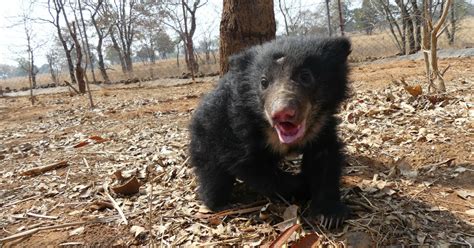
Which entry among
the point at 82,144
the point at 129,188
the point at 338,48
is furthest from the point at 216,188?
the point at 82,144

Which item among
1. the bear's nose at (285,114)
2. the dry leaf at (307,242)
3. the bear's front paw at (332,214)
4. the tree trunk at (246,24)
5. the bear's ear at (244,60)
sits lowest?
the dry leaf at (307,242)

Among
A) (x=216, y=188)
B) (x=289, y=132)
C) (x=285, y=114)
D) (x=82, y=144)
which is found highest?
(x=285, y=114)

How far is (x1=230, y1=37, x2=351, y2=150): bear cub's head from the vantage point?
6.97 ft

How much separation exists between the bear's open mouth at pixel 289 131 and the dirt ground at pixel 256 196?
484 millimetres

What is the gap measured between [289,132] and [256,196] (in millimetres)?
851

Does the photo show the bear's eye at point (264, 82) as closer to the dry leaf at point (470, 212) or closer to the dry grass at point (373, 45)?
the dry leaf at point (470, 212)

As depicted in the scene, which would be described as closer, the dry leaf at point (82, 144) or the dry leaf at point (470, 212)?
the dry leaf at point (470, 212)

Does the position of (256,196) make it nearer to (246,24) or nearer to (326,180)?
(326,180)

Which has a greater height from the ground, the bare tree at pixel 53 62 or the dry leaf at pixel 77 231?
the bare tree at pixel 53 62

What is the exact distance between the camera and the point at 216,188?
2631 mm

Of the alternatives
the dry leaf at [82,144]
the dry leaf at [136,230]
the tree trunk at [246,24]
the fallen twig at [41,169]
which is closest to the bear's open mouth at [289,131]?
→ the dry leaf at [136,230]

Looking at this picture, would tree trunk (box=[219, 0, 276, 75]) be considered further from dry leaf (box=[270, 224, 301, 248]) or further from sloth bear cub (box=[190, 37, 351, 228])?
dry leaf (box=[270, 224, 301, 248])

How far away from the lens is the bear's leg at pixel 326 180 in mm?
2254

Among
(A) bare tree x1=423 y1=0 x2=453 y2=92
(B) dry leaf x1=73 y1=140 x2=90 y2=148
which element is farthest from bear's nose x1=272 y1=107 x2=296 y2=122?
(B) dry leaf x1=73 y1=140 x2=90 y2=148
